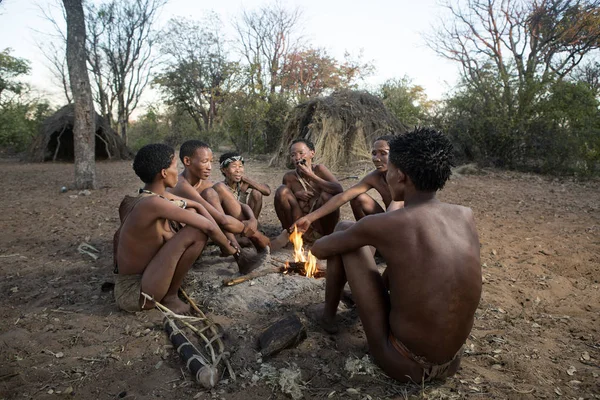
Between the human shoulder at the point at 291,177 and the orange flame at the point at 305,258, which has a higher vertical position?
the human shoulder at the point at 291,177

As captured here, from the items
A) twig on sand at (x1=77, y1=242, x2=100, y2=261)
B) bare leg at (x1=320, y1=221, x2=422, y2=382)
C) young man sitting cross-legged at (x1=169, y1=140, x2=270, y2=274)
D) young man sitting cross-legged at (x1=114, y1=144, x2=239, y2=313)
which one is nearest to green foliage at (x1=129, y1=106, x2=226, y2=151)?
twig on sand at (x1=77, y1=242, x2=100, y2=261)

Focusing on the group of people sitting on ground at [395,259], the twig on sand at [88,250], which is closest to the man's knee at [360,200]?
the group of people sitting on ground at [395,259]

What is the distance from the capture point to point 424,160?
2.12 m

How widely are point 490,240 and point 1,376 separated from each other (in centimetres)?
530

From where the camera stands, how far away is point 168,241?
308 cm

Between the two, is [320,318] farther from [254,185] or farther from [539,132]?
[539,132]

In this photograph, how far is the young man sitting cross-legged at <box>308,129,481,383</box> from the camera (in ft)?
6.55

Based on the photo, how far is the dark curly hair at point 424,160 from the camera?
213cm

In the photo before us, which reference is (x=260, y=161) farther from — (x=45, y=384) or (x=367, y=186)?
(x=45, y=384)

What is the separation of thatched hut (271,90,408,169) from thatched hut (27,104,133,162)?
819 centimetres

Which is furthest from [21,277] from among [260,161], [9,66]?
[9,66]

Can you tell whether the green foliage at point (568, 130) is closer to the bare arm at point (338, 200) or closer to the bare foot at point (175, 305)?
the bare arm at point (338, 200)

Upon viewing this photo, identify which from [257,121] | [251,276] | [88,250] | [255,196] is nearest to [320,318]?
[251,276]

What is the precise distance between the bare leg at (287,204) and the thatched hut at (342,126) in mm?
6669
